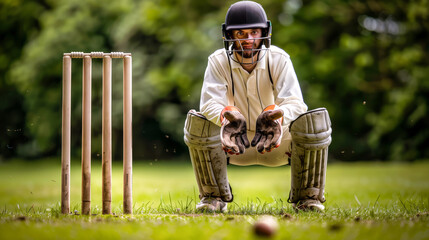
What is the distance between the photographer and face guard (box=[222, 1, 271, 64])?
3842mm

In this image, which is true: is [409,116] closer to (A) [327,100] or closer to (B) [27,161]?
(A) [327,100]

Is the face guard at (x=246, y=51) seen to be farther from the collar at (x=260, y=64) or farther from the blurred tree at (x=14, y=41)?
the blurred tree at (x=14, y=41)

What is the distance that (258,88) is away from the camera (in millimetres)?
4027

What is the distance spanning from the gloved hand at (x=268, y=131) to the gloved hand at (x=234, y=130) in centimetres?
8

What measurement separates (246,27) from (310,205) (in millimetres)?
1232

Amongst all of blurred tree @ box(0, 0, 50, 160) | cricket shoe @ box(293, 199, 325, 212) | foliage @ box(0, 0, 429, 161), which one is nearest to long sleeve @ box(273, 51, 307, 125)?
cricket shoe @ box(293, 199, 325, 212)

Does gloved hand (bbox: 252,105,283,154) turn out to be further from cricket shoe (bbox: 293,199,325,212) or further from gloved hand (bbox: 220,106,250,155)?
cricket shoe (bbox: 293,199,325,212)

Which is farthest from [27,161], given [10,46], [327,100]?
[327,100]

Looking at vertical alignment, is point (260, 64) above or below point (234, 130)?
above

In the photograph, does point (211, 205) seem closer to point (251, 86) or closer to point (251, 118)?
point (251, 118)

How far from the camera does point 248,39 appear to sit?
383cm

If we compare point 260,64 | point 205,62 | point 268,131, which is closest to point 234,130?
point 268,131

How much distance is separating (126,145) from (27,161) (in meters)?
16.7

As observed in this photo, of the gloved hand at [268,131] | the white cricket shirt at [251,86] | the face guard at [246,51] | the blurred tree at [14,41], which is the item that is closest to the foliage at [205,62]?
the blurred tree at [14,41]
